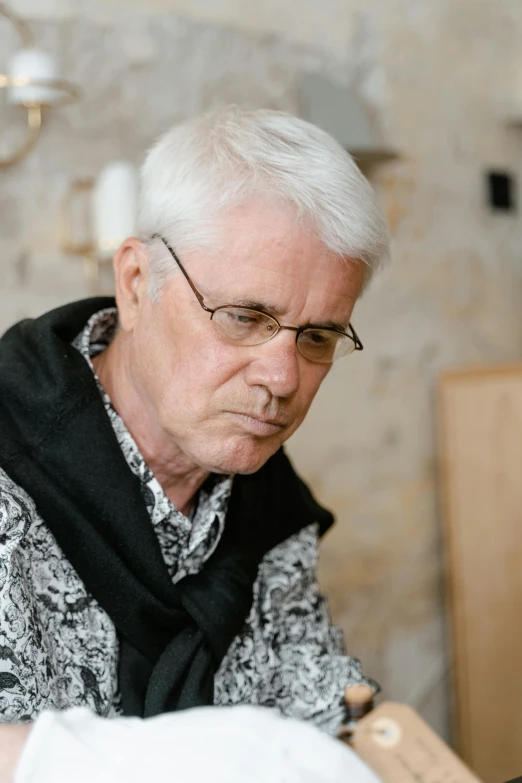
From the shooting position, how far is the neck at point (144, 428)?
118cm

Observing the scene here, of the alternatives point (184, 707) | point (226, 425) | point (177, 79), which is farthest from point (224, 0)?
point (184, 707)

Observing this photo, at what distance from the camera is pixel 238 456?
3.64 feet

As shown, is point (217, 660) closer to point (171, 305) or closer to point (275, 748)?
point (171, 305)

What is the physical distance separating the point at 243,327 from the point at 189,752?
0.60 metres

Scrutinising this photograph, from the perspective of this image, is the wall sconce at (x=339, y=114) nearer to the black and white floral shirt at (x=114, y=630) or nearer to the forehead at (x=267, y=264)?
the black and white floral shirt at (x=114, y=630)

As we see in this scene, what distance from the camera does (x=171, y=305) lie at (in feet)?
3.61

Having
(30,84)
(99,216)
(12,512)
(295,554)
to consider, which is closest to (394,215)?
(99,216)

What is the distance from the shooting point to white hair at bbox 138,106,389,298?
1.06 m

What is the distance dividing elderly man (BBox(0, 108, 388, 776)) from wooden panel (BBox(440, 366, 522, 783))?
1.18 metres

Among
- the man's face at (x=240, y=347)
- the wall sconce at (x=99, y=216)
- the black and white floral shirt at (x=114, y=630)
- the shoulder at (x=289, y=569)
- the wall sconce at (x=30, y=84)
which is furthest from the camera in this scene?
the wall sconce at (x=99, y=216)

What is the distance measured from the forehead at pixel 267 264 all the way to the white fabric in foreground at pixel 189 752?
0.57 m

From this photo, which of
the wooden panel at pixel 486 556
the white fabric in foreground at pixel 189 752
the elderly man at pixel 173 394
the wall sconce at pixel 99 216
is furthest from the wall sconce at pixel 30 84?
the white fabric in foreground at pixel 189 752

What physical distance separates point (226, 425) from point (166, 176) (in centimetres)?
33

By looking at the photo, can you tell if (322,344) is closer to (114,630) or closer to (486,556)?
(114,630)
